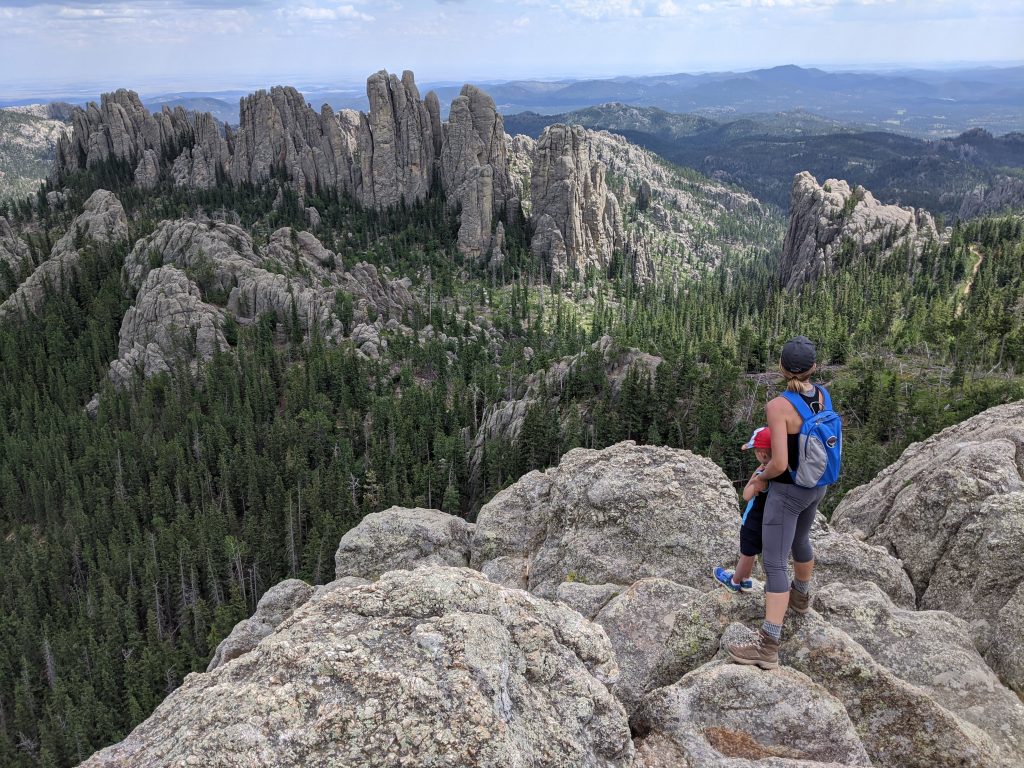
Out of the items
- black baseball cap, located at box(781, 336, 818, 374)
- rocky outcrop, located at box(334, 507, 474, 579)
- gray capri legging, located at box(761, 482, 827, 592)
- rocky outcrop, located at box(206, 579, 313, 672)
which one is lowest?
rocky outcrop, located at box(206, 579, 313, 672)

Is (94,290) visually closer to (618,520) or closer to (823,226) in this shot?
(618,520)

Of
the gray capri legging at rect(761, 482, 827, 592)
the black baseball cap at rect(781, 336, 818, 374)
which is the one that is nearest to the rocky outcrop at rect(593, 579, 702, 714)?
the gray capri legging at rect(761, 482, 827, 592)

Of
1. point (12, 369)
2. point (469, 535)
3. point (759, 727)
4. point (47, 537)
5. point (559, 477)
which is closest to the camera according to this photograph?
point (759, 727)

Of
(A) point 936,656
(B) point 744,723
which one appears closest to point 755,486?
(B) point 744,723

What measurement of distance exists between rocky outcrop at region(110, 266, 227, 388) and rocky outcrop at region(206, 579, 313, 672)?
382 feet

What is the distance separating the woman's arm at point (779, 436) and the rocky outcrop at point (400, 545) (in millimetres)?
19484

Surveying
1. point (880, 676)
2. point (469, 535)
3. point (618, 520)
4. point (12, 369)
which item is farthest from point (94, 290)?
point (880, 676)

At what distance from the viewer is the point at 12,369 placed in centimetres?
14575

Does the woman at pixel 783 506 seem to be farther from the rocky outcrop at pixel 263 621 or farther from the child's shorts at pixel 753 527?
the rocky outcrop at pixel 263 621

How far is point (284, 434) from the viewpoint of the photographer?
107562mm

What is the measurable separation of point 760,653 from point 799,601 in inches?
74.9

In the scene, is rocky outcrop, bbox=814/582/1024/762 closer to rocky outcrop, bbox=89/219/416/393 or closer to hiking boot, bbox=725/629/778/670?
hiking boot, bbox=725/629/778/670

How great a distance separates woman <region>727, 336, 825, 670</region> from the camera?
1275cm

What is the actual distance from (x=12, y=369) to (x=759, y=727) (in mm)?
179076
